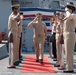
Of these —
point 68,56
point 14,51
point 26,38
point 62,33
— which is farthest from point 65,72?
point 26,38

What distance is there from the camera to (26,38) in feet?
75.7

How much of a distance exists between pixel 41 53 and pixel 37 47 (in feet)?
2.20

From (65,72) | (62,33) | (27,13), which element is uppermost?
(27,13)

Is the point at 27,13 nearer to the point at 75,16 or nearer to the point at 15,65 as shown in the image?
the point at 15,65

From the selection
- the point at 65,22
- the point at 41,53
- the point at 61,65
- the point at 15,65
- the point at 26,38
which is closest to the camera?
the point at 65,22

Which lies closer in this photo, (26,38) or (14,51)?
(14,51)

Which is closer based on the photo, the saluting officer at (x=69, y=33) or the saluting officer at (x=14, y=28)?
the saluting officer at (x=69, y=33)

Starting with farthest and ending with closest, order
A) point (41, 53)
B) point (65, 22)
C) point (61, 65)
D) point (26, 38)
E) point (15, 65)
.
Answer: point (26, 38) → point (41, 53) → point (15, 65) → point (61, 65) → point (65, 22)

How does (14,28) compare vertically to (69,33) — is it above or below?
above

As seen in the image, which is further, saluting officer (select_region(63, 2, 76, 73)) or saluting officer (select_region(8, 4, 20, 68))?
saluting officer (select_region(8, 4, 20, 68))

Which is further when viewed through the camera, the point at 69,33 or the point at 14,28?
the point at 14,28

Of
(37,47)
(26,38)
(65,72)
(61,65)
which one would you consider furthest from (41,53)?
(26,38)

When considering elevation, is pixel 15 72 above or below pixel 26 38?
below

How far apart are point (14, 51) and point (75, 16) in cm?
257
